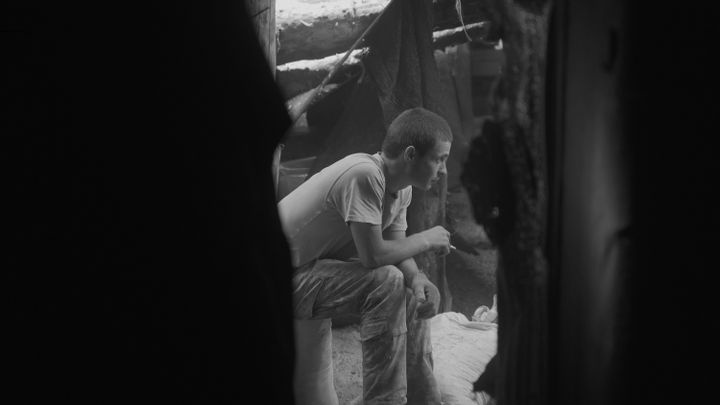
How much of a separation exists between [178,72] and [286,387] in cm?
51

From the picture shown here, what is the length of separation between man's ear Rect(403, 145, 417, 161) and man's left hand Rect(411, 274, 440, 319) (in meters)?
0.60

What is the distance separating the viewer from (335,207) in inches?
167

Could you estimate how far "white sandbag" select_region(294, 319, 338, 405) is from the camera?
13.9 feet

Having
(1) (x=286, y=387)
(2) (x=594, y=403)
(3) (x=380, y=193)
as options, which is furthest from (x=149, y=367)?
(3) (x=380, y=193)

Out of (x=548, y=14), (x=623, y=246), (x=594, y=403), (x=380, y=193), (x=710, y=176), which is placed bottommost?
(x=380, y=193)

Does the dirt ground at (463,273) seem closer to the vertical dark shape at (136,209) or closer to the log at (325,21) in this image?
the log at (325,21)

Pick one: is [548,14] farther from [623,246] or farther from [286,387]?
[286,387]

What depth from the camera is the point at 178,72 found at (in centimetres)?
118

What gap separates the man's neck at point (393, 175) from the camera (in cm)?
431

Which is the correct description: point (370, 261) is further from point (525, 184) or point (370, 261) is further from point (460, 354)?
point (525, 184)

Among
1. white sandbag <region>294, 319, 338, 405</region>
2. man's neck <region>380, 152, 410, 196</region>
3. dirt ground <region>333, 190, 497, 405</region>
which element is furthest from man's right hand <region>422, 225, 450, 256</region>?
dirt ground <region>333, 190, 497, 405</region>

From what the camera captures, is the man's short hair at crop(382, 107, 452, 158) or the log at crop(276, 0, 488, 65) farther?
the log at crop(276, 0, 488, 65)

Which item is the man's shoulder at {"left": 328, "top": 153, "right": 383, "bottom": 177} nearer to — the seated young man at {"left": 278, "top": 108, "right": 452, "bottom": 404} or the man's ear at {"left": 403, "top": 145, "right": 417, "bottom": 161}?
the seated young man at {"left": 278, "top": 108, "right": 452, "bottom": 404}

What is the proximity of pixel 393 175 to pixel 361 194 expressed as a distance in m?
0.30
